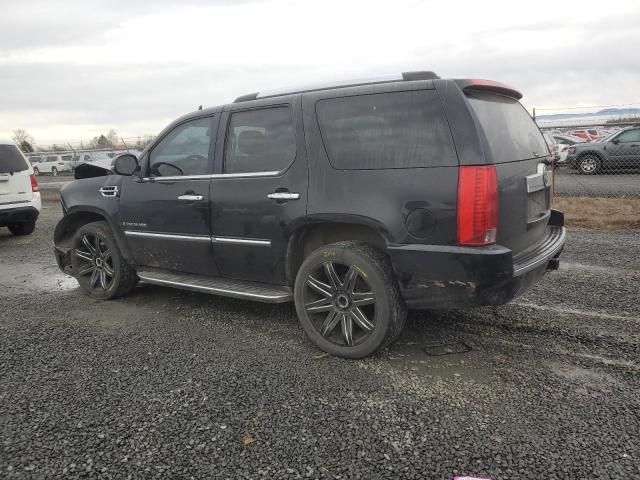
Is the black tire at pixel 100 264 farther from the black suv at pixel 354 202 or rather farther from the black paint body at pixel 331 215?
the black suv at pixel 354 202

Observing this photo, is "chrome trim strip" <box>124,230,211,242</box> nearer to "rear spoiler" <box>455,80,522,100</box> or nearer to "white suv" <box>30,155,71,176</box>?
"rear spoiler" <box>455,80,522,100</box>

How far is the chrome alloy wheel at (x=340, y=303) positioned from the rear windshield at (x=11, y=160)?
736 centimetres

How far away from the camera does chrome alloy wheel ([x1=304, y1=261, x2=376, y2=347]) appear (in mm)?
3424

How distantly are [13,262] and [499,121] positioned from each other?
6889 mm

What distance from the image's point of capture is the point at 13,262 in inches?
284

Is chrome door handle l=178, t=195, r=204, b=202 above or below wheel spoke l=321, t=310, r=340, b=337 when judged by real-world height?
above

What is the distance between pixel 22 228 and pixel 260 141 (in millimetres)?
7705

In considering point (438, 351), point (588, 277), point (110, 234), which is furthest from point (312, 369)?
point (588, 277)

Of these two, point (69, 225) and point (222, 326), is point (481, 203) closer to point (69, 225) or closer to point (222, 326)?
point (222, 326)

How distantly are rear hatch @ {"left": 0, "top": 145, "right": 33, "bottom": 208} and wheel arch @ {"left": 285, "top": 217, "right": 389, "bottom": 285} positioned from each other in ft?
23.0

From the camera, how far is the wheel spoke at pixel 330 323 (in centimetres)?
354

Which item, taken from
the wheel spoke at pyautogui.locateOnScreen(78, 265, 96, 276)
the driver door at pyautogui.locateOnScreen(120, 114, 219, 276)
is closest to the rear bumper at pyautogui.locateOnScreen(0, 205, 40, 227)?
the wheel spoke at pyautogui.locateOnScreen(78, 265, 96, 276)

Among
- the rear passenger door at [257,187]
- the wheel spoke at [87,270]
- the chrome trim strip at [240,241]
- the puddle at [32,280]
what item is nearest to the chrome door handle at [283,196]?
the rear passenger door at [257,187]

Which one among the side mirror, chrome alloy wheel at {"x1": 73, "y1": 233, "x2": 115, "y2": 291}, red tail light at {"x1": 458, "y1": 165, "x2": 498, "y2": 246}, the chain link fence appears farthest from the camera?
the chain link fence
